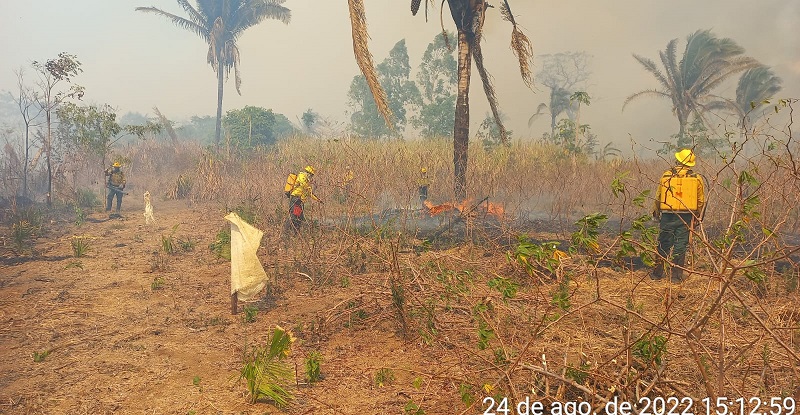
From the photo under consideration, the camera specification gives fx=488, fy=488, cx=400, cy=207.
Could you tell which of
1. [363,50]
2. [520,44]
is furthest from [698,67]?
[363,50]

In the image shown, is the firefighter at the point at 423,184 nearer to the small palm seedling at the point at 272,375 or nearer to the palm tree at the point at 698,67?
the small palm seedling at the point at 272,375

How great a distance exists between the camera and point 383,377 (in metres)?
3.69

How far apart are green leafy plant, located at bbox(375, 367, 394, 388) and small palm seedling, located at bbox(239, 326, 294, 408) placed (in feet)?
2.09

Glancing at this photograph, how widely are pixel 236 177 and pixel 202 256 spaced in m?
8.37

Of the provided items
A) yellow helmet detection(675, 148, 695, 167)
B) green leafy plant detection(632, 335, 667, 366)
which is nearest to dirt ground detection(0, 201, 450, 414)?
green leafy plant detection(632, 335, 667, 366)

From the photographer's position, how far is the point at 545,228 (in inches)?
376

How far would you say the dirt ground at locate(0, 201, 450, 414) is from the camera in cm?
349

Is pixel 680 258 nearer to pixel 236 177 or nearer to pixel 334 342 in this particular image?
pixel 334 342

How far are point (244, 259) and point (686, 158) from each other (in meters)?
5.01

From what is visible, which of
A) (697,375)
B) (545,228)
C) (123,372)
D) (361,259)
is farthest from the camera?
(545,228)

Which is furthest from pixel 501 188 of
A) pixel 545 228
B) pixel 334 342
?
pixel 334 342

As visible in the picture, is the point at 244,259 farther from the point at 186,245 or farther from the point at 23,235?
the point at 23,235

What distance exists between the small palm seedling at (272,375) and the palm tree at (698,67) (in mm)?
18036

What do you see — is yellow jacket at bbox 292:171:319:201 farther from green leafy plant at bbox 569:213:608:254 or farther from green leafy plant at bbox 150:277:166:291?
green leafy plant at bbox 569:213:608:254
